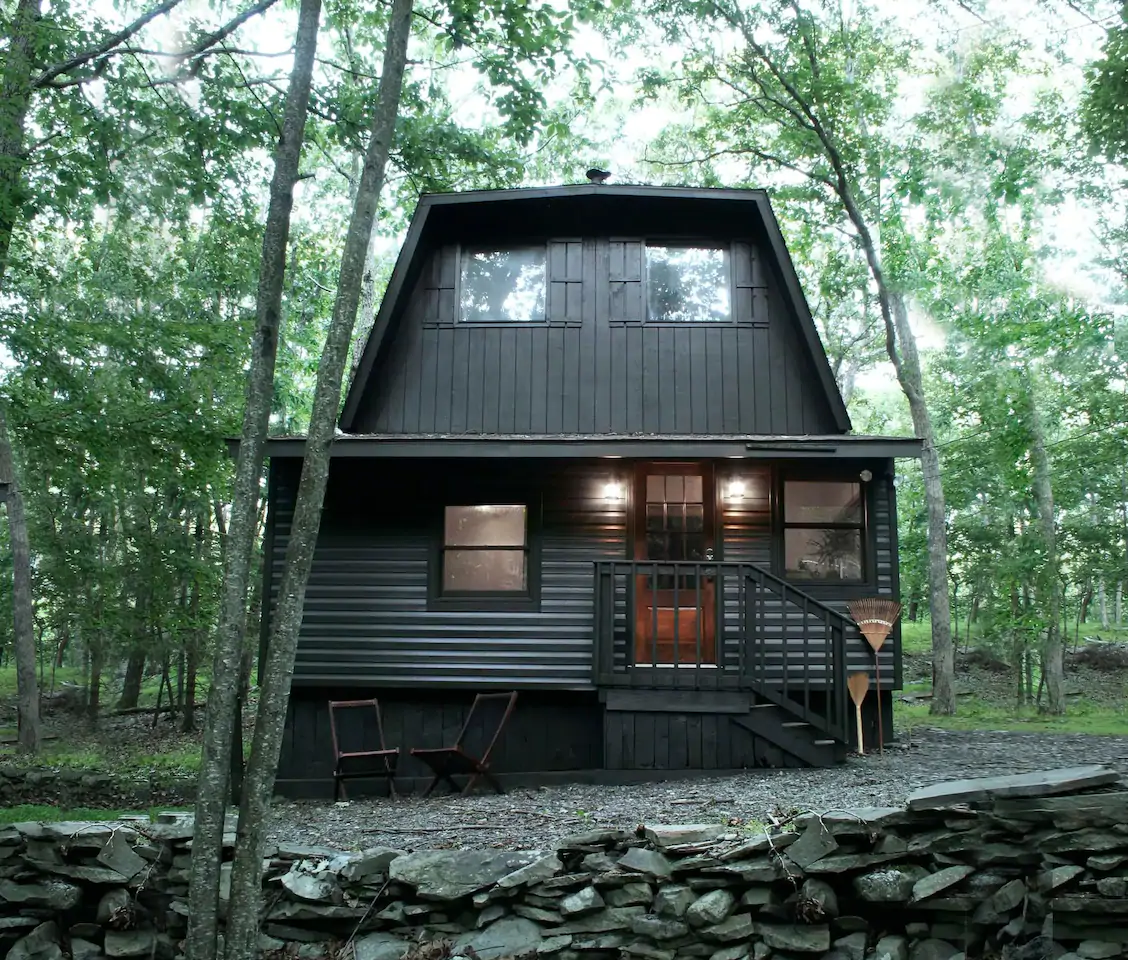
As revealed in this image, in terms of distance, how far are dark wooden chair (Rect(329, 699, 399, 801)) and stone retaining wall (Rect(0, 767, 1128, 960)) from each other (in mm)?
2826

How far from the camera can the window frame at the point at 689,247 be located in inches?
374

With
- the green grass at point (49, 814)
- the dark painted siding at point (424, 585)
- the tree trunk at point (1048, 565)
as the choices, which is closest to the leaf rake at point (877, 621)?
the dark painted siding at point (424, 585)

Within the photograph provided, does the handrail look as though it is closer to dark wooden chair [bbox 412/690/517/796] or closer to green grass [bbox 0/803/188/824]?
dark wooden chair [bbox 412/690/517/796]

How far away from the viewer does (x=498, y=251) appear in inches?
389

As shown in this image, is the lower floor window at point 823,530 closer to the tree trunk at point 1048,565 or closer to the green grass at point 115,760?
the tree trunk at point 1048,565

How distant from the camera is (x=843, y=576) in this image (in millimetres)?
8750

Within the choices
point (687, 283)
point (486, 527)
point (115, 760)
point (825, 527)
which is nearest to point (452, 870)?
point (486, 527)

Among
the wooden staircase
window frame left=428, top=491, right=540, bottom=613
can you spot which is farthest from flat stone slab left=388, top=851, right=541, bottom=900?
window frame left=428, top=491, right=540, bottom=613

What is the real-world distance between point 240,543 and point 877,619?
5.76m

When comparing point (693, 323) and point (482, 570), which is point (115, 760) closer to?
point (482, 570)

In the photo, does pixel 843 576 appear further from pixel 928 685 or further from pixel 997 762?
pixel 928 685

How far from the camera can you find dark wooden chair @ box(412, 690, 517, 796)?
7629 mm

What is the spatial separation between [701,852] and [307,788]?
15.6 feet

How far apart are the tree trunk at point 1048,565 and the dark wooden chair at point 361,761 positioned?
35.0ft
